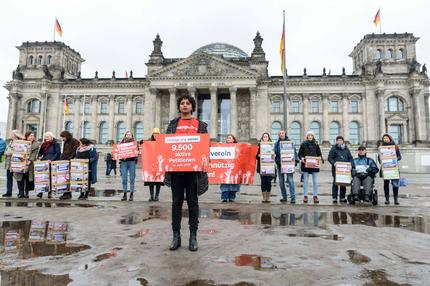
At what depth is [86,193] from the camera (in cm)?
1091

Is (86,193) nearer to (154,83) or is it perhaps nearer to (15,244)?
(15,244)

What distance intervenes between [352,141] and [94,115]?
44689mm

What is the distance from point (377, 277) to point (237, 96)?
50.1 metres

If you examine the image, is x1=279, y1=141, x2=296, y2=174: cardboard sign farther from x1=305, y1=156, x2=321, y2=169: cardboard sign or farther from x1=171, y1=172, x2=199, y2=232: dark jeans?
x1=171, y1=172, x2=199, y2=232: dark jeans

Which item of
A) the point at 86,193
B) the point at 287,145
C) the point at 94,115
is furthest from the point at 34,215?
the point at 94,115

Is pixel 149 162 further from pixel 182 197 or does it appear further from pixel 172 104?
pixel 172 104

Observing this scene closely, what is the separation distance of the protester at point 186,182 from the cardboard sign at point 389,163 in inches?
317

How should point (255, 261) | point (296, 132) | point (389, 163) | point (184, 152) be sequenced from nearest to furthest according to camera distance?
1. point (255, 261)
2. point (184, 152)
3. point (389, 163)
4. point (296, 132)

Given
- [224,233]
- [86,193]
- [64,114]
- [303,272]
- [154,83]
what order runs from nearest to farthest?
[303,272], [224,233], [86,193], [154,83], [64,114]

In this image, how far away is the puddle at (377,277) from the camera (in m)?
3.21

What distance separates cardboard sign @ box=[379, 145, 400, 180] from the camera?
10.5 m

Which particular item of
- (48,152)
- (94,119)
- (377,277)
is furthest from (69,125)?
(377,277)

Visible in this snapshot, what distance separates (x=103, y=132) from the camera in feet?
186

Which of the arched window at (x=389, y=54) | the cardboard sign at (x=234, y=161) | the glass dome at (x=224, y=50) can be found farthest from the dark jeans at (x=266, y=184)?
the glass dome at (x=224, y=50)
